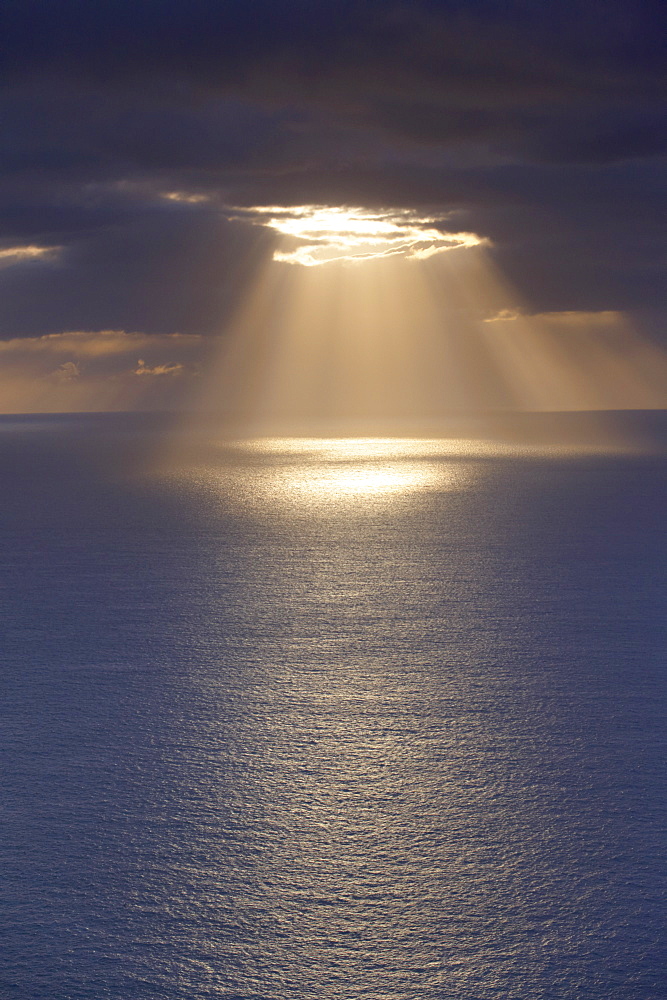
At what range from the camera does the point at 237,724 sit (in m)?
12.3

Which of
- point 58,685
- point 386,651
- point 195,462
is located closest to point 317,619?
point 386,651

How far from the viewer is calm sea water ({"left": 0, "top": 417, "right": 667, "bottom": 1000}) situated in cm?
732

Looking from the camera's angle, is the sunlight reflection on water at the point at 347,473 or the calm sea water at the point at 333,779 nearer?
the calm sea water at the point at 333,779

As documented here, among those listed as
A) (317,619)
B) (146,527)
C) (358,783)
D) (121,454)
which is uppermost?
(358,783)

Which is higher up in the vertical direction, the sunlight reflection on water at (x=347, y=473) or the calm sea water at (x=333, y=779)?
the calm sea water at (x=333, y=779)

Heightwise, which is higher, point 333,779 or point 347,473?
point 333,779

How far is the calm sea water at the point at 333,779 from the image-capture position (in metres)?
7.32

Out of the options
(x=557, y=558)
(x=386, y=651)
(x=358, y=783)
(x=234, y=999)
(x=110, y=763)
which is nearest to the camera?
(x=234, y=999)

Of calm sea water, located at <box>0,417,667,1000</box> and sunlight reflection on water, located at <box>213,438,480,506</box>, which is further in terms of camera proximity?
sunlight reflection on water, located at <box>213,438,480,506</box>

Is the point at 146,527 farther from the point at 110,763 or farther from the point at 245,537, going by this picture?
the point at 110,763

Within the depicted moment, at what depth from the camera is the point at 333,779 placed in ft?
34.2

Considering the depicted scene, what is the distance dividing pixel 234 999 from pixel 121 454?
8049cm

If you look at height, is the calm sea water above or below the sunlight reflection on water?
above

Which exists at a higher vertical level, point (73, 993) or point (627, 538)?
point (73, 993)
